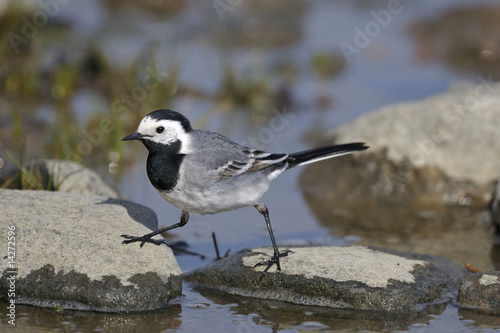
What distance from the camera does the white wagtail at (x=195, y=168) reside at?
5.83 meters

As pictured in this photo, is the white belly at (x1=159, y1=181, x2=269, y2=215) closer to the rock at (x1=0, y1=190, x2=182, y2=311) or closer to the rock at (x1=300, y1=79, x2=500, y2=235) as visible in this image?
the rock at (x1=0, y1=190, x2=182, y2=311)

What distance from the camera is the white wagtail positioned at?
583cm

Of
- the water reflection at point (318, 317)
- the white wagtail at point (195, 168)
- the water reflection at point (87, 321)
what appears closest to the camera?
the water reflection at point (87, 321)

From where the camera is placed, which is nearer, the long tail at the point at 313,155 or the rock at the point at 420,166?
the long tail at the point at 313,155

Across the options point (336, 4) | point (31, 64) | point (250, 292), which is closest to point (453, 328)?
Result: point (250, 292)

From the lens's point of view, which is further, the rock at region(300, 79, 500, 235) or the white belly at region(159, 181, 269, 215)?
the rock at region(300, 79, 500, 235)

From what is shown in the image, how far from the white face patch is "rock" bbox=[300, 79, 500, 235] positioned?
10.5 ft

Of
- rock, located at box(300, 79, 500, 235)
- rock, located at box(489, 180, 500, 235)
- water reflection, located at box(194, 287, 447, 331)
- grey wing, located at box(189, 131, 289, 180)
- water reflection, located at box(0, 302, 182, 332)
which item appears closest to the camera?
water reflection, located at box(0, 302, 182, 332)

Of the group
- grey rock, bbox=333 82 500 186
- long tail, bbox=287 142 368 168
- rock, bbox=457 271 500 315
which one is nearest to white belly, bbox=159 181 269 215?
long tail, bbox=287 142 368 168

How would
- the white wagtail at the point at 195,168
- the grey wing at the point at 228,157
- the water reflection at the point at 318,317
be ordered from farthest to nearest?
the grey wing at the point at 228,157, the white wagtail at the point at 195,168, the water reflection at the point at 318,317

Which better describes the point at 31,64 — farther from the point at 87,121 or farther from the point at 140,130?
the point at 140,130

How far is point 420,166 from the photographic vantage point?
9.27m

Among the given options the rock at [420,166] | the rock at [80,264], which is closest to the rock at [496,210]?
the rock at [420,166]

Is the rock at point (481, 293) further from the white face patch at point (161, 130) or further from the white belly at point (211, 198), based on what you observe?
the white face patch at point (161, 130)
